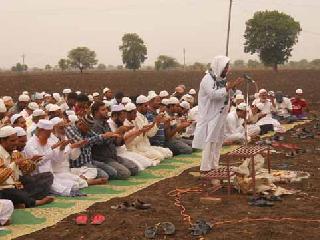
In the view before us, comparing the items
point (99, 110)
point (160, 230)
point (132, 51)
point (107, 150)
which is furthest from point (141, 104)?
point (132, 51)

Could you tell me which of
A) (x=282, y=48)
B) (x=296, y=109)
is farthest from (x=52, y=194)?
(x=282, y=48)

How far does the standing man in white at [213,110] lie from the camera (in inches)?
353

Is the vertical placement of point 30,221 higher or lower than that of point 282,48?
lower

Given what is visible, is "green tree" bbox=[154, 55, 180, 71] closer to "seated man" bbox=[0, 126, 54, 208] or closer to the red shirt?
the red shirt

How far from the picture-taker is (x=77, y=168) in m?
9.27

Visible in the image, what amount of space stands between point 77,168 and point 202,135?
2093 millimetres

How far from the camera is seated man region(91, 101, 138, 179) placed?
9.50 metres

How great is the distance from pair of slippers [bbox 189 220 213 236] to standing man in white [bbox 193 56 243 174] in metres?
2.78

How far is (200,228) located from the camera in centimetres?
630

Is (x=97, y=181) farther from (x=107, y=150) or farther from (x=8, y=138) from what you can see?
(x=8, y=138)

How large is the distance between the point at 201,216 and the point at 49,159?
261 cm

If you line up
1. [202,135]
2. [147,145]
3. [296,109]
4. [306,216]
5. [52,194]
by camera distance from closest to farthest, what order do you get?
[306,216] < [52,194] < [202,135] < [147,145] < [296,109]

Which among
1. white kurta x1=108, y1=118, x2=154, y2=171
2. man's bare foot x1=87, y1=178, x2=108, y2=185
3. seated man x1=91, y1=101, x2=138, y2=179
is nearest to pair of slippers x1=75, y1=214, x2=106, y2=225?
man's bare foot x1=87, y1=178, x2=108, y2=185

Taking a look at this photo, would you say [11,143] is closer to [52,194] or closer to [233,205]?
[52,194]
